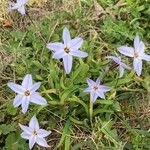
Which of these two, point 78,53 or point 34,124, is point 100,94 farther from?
point 34,124

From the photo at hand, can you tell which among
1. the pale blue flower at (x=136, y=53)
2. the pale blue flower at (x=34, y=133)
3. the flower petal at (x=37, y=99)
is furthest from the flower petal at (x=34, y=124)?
the pale blue flower at (x=136, y=53)

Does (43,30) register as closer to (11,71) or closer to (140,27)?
(11,71)

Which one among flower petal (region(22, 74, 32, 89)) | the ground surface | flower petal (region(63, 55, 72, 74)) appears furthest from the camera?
the ground surface

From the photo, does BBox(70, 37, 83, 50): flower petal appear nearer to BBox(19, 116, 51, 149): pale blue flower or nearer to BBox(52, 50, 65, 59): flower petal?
BBox(52, 50, 65, 59): flower petal

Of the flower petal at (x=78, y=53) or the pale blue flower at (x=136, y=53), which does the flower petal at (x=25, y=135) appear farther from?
the pale blue flower at (x=136, y=53)

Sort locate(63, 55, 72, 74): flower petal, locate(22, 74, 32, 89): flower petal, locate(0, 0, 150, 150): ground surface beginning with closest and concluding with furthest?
locate(63, 55, 72, 74): flower petal < locate(22, 74, 32, 89): flower petal < locate(0, 0, 150, 150): ground surface

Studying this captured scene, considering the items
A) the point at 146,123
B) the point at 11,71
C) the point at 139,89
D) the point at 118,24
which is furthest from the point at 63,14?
the point at 146,123

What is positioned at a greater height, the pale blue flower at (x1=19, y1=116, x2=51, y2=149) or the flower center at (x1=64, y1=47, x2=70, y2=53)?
the flower center at (x1=64, y1=47, x2=70, y2=53)

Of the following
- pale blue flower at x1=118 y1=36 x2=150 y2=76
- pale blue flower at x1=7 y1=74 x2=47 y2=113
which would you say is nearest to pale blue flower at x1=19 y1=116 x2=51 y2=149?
pale blue flower at x1=7 y1=74 x2=47 y2=113

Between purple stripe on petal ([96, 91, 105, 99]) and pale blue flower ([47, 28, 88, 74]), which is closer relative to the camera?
pale blue flower ([47, 28, 88, 74])
